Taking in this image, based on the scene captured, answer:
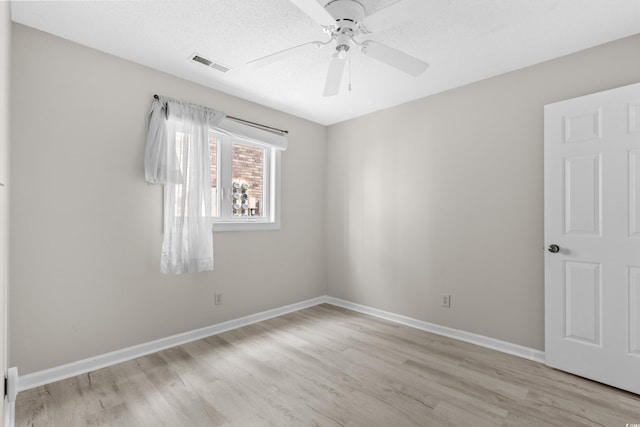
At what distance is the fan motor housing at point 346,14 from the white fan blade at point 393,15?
144mm

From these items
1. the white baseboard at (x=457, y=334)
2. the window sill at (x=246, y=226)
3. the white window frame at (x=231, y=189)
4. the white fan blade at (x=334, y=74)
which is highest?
the white fan blade at (x=334, y=74)

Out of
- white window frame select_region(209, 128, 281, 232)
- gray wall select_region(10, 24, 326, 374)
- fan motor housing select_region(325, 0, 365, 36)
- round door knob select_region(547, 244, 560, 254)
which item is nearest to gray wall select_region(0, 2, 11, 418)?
gray wall select_region(10, 24, 326, 374)

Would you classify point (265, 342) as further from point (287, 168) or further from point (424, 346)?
point (287, 168)

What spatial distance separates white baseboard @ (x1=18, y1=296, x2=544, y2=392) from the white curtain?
67 centimetres

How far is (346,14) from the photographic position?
1809 mm

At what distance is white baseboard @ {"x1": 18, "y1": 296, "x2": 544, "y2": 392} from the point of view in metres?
2.21

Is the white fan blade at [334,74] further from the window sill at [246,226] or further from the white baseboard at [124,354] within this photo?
the white baseboard at [124,354]

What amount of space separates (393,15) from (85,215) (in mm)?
2529

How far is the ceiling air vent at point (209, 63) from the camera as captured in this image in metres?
2.53

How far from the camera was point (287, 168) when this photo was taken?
388 cm

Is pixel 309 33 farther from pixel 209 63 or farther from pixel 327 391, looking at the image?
pixel 327 391

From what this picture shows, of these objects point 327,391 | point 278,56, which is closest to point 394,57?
point 278,56

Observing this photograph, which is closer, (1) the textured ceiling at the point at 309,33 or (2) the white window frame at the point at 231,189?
(1) the textured ceiling at the point at 309,33

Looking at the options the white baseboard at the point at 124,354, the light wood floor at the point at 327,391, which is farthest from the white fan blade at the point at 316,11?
the white baseboard at the point at 124,354
